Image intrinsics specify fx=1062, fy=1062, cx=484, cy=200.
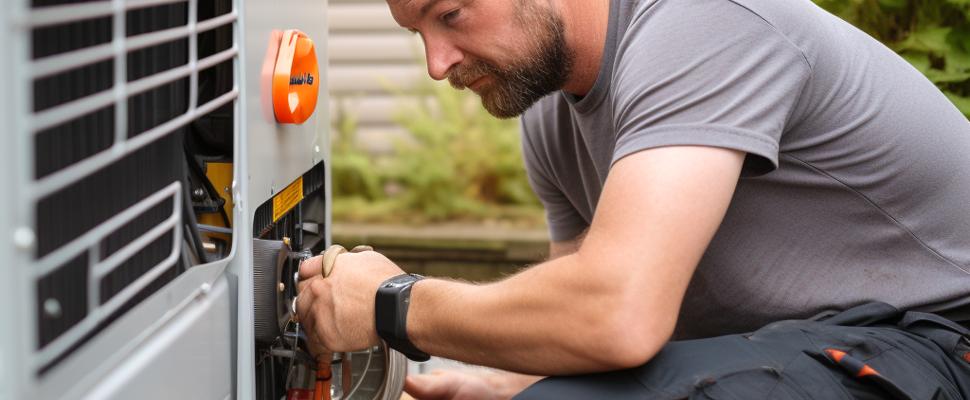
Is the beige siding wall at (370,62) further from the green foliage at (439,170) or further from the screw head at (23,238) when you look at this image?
the screw head at (23,238)

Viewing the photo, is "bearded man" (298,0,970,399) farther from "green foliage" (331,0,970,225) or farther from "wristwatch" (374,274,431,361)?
"green foliage" (331,0,970,225)

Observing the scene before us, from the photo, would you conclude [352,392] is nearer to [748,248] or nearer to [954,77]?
[748,248]

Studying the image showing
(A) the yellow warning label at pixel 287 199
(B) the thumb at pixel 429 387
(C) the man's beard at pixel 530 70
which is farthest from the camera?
(B) the thumb at pixel 429 387

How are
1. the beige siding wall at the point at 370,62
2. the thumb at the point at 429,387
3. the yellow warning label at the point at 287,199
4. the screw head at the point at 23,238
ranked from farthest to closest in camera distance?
the beige siding wall at the point at 370,62 < the thumb at the point at 429,387 < the yellow warning label at the point at 287,199 < the screw head at the point at 23,238

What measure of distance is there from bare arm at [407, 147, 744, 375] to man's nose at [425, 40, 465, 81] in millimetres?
445

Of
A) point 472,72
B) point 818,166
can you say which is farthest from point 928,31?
point 472,72

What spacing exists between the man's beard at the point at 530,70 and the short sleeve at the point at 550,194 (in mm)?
481

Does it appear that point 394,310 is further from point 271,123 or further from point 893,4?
point 893,4

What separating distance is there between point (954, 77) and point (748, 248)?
67 centimetres

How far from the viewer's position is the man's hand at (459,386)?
2232 mm

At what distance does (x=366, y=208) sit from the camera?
4.88m

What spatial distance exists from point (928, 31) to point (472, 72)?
955 millimetres

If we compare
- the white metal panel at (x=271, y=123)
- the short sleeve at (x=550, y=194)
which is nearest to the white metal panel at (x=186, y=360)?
the white metal panel at (x=271, y=123)

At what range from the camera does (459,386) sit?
2.24 metres
